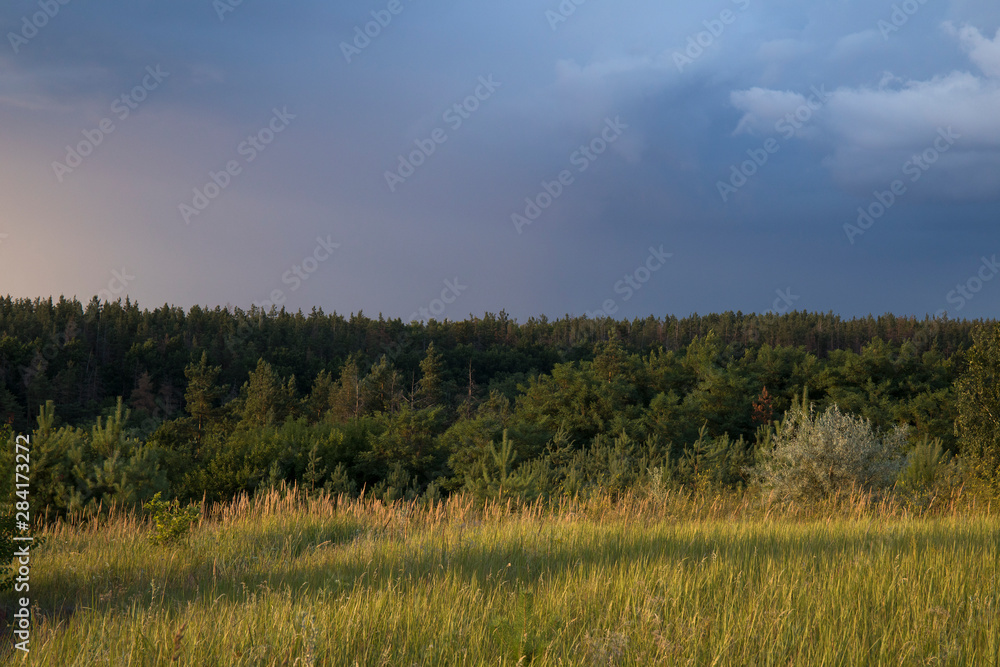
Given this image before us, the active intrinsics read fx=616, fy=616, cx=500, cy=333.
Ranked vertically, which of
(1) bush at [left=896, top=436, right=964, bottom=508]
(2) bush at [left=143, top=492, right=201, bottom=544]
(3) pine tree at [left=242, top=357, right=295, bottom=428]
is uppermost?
(1) bush at [left=896, top=436, right=964, bottom=508]

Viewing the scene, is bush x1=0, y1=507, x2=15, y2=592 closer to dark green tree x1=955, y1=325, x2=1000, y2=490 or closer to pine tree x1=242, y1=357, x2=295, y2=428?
dark green tree x1=955, y1=325, x2=1000, y2=490

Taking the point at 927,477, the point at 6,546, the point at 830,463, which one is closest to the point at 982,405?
the point at 927,477

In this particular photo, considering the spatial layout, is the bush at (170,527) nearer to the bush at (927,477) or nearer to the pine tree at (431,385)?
the bush at (927,477)

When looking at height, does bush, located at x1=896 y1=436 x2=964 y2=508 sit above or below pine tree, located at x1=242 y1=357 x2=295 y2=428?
above

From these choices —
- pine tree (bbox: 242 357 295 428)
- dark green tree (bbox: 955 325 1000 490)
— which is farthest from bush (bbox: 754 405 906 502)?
pine tree (bbox: 242 357 295 428)

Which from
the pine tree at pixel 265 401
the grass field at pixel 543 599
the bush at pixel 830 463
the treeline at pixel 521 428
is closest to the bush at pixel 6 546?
the grass field at pixel 543 599

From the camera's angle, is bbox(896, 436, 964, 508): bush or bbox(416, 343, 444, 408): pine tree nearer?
bbox(896, 436, 964, 508): bush

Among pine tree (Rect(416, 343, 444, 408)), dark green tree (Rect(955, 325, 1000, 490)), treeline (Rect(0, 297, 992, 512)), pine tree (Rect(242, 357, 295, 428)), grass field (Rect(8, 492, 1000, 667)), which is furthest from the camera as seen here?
pine tree (Rect(416, 343, 444, 408))

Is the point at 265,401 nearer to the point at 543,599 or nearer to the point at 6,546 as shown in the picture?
the point at 6,546

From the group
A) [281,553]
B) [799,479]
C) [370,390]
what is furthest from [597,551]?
[370,390]

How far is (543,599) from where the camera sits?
12.2 feet

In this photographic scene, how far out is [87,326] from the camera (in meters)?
101

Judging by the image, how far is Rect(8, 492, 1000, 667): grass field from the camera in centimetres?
298

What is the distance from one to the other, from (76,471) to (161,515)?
25.1 feet
